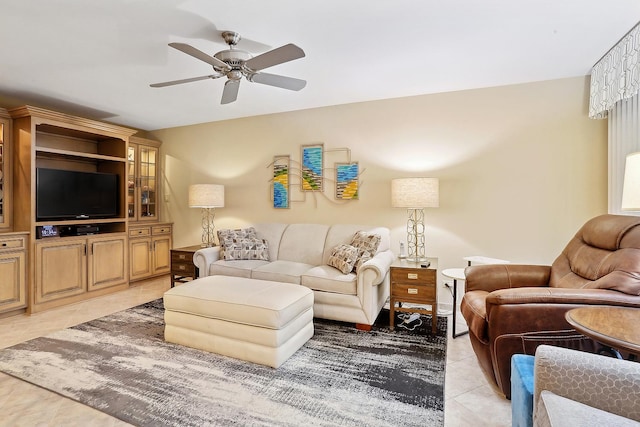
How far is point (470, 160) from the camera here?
339cm

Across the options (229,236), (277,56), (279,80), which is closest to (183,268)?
(229,236)

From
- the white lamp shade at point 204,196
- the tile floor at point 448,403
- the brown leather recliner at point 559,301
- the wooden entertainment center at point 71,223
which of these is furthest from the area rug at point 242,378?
the white lamp shade at point 204,196

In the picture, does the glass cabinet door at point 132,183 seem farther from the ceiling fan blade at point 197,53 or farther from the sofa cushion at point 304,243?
the ceiling fan blade at point 197,53

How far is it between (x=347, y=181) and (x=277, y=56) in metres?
2.03

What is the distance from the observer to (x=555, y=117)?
10.1ft

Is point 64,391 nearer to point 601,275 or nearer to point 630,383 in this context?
point 630,383

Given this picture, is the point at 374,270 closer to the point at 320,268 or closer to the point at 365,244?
the point at 365,244

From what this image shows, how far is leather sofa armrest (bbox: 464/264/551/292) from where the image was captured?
236 centimetres

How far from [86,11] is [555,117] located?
3.96m

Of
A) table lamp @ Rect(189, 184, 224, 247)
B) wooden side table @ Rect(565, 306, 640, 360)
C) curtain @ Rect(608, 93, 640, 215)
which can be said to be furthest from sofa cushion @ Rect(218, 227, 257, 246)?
curtain @ Rect(608, 93, 640, 215)

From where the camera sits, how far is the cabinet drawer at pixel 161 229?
15.7 ft

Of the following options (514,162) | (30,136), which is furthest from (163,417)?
(514,162)

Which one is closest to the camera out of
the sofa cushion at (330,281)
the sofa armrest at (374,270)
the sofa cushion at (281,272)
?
the sofa armrest at (374,270)

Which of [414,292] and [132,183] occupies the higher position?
[132,183]
